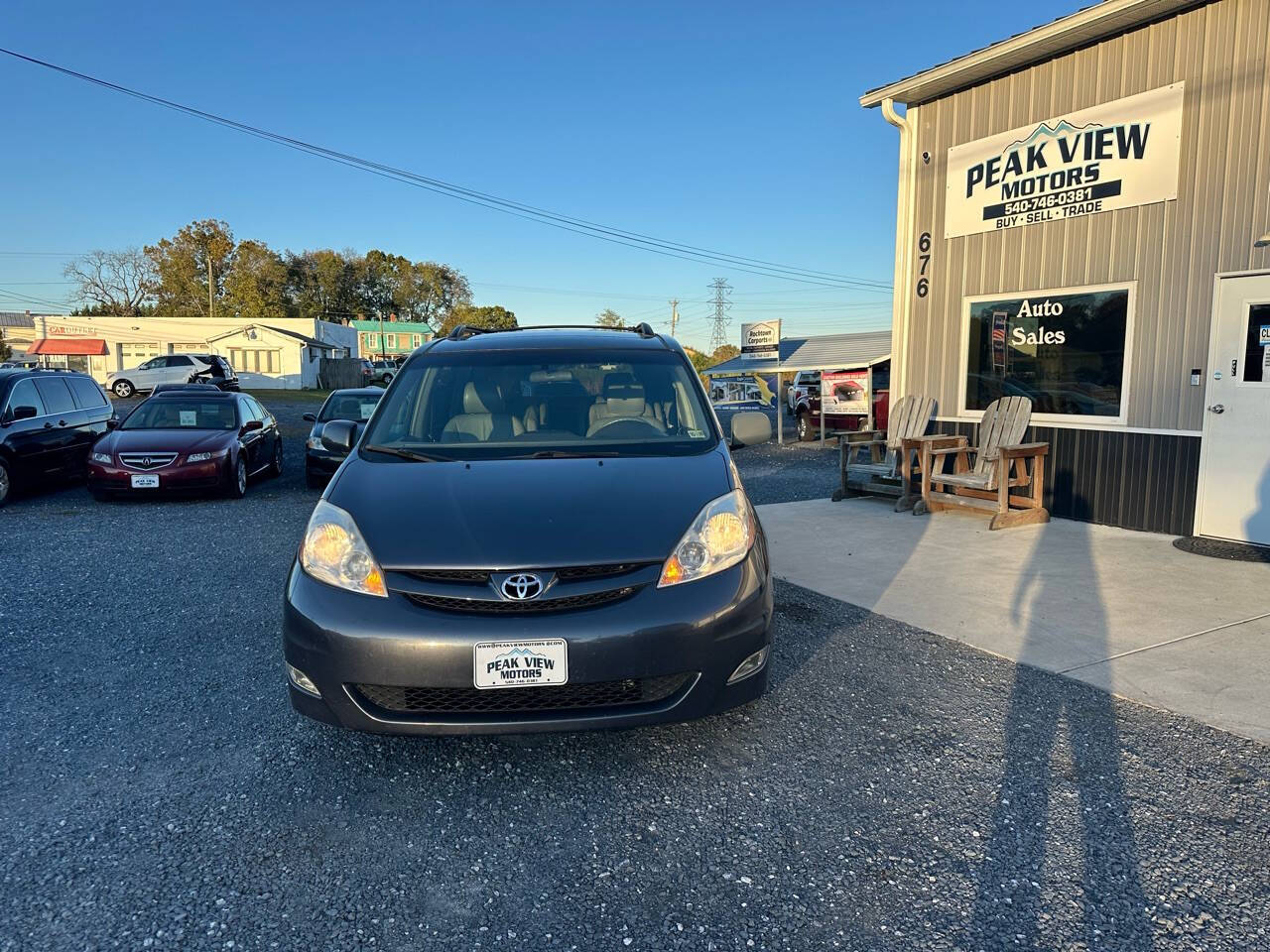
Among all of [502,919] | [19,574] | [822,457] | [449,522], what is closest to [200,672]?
[449,522]

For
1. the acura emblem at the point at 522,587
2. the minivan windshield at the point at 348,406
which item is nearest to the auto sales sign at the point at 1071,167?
the acura emblem at the point at 522,587

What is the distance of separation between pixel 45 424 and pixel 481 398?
342 inches

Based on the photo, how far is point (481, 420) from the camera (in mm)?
3783

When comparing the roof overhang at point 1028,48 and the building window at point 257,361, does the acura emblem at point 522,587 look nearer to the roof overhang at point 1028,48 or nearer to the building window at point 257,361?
the roof overhang at point 1028,48

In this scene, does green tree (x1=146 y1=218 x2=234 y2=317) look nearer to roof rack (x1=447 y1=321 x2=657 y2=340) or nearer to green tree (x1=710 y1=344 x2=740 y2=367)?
green tree (x1=710 y1=344 x2=740 y2=367)

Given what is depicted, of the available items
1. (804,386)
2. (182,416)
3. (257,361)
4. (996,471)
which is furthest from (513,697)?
(257,361)

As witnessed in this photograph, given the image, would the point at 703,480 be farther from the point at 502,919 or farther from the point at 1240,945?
the point at 1240,945

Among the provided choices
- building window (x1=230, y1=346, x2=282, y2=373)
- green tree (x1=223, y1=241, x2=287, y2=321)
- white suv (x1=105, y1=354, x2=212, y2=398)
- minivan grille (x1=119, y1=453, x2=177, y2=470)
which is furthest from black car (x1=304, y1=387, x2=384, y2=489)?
green tree (x1=223, y1=241, x2=287, y2=321)

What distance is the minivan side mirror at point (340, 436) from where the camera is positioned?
3.79 meters

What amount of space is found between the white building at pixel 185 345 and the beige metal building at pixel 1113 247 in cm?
4402

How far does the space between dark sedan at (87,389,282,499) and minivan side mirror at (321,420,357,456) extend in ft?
20.7

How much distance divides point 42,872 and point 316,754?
2.94 ft

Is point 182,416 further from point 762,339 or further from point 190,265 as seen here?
point 190,265

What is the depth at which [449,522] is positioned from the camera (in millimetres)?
2811
